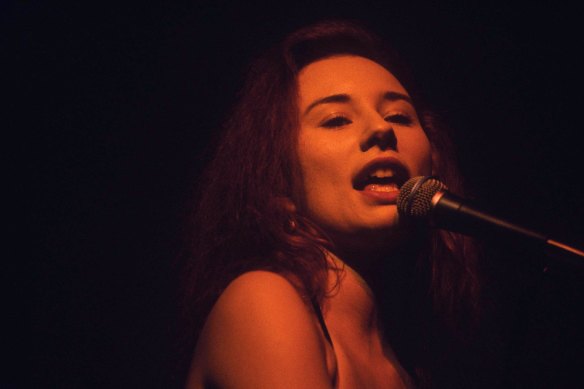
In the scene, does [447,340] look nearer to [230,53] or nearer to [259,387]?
[259,387]

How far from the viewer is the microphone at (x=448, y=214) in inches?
36.7

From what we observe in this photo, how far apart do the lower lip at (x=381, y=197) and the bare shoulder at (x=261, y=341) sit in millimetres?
344

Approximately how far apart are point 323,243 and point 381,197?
206 millimetres

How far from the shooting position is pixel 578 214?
2.01 metres

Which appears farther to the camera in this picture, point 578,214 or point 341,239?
point 578,214

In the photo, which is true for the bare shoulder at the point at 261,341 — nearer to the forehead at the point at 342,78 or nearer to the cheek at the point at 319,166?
the cheek at the point at 319,166

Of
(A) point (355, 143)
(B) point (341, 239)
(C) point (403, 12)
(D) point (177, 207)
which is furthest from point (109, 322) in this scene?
(C) point (403, 12)

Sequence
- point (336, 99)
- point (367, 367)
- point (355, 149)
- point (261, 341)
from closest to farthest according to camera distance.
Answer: point (261, 341) < point (367, 367) < point (355, 149) < point (336, 99)

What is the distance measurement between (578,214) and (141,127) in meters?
1.76

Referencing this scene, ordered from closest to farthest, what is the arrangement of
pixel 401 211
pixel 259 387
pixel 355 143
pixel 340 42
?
1. pixel 259 387
2. pixel 401 211
3. pixel 355 143
4. pixel 340 42

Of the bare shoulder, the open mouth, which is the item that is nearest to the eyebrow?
the open mouth

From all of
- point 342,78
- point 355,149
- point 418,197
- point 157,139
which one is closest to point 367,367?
point 418,197

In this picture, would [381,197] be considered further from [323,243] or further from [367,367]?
[367,367]

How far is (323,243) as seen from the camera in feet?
4.63
